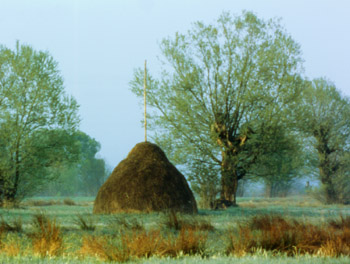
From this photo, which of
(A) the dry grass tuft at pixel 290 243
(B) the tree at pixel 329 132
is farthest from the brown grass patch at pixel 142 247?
(B) the tree at pixel 329 132

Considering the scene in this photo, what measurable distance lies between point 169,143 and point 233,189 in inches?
175

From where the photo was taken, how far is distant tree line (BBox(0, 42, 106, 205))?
23594mm

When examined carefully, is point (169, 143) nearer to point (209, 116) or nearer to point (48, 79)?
point (209, 116)

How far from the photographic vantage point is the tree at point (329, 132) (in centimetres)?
3481

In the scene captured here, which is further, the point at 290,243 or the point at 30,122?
the point at 30,122

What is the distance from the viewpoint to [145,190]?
16734mm

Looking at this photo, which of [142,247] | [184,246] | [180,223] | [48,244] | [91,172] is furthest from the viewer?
[91,172]

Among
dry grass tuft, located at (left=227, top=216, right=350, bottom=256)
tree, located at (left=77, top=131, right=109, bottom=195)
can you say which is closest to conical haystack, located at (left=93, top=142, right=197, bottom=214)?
dry grass tuft, located at (left=227, top=216, right=350, bottom=256)

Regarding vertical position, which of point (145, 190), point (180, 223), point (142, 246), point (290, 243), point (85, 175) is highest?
point (85, 175)

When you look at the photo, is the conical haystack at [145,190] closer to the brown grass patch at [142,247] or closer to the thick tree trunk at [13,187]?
the brown grass patch at [142,247]

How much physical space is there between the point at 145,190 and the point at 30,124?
10547 mm

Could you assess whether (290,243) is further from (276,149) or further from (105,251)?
(276,149)

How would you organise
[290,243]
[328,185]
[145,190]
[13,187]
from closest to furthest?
[290,243]
[145,190]
[13,187]
[328,185]

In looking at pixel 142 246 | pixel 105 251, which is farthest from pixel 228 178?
pixel 105 251
